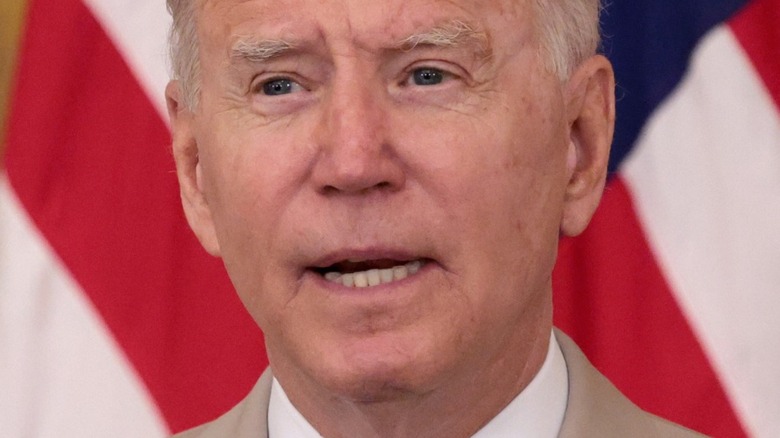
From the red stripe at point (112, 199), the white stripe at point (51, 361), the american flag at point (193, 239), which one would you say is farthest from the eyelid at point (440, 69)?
the white stripe at point (51, 361)

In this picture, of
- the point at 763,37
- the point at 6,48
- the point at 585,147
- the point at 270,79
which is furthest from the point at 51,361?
the point at 763,37

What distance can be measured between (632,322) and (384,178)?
99 centimetres

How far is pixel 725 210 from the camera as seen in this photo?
2145mm

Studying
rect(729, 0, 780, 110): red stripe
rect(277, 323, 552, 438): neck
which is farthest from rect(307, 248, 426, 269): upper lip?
rect(729, 0, 780, 110): red stripe

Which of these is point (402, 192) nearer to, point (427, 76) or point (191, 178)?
point (427, 76)

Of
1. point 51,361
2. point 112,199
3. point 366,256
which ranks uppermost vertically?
point 366,256

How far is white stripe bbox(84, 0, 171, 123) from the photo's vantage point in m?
2.26

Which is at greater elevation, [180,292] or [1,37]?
[1,37]

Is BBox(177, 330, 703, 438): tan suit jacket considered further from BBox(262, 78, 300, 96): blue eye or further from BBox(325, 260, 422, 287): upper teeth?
BBox(262, 78, 300, 96): blue eye

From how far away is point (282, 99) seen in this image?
144 centimetres

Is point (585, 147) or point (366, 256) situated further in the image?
point (585, 147)

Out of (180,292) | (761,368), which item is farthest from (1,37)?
(761,368)

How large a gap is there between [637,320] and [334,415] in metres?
0.84

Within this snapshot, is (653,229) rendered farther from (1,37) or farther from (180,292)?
(1,37)
